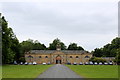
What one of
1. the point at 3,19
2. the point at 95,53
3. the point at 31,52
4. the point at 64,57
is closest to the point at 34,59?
the point at 31,52

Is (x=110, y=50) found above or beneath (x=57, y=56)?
above

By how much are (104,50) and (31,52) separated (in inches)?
1667

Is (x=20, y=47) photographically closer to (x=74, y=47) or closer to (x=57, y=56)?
(x=57, y=56)

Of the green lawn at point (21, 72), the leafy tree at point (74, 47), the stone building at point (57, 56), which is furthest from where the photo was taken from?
the leafy tree at point (74, 47)

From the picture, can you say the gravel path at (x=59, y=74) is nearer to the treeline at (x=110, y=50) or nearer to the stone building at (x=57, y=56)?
the stone building at (x=57, y=56)

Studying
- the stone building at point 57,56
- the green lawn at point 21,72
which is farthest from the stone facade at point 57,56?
the green lawn at point 21,72

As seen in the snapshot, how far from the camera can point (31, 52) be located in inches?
4845

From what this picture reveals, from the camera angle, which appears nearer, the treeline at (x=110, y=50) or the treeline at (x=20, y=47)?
the treeline at (x=20, y=47)

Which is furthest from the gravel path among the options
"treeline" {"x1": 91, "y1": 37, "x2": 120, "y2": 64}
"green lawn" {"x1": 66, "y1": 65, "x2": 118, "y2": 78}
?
"treeline" {"x1": 91, "y1": 37, "x2": 120, "y2": 64}

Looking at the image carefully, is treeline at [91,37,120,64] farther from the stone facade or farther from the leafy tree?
the stone facade

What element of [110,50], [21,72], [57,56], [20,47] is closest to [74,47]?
[110,50]

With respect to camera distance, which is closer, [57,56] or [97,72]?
[97,72]

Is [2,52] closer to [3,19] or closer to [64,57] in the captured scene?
[3,19]

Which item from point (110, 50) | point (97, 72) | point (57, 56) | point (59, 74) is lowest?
point (97, 72)
